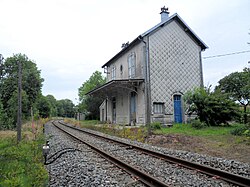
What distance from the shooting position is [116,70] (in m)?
24.5

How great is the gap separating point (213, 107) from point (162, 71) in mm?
5036

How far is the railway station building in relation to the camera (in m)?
18.0

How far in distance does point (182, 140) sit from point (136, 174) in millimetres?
5901

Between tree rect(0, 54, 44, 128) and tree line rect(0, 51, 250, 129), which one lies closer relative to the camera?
tree line rect(0, 51, 250, 129)

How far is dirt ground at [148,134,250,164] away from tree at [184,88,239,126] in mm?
5335

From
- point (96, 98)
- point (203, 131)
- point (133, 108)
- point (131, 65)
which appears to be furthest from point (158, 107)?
point (96, 98)

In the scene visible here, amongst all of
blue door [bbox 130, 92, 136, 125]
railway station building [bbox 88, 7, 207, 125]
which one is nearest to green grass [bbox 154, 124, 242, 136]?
railway station building [bbox 88, 7, 207, 125]

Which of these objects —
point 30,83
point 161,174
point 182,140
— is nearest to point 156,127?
point 182,140

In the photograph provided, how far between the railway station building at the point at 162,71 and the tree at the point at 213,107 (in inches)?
107

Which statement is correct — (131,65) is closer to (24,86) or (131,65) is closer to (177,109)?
(177,109)

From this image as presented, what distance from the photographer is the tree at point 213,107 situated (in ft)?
50.7

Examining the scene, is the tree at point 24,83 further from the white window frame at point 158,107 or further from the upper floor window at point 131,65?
the white window frame at point 158,107

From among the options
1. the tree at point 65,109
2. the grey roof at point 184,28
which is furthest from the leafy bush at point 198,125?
the tree at point 65,109

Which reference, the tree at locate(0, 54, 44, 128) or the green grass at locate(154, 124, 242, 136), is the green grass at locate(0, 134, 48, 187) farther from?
the tree at locate(0, 54, 44, 128)
